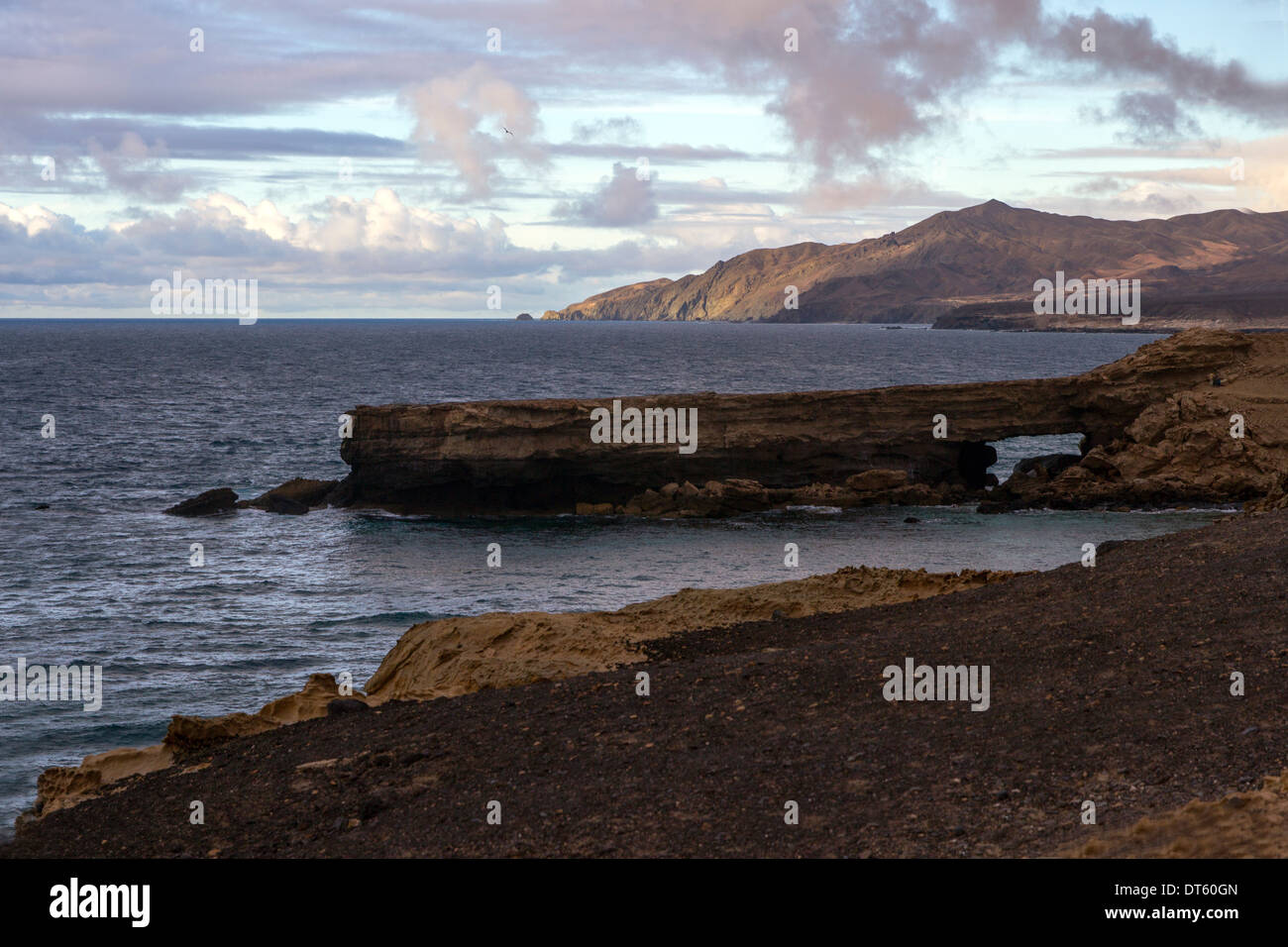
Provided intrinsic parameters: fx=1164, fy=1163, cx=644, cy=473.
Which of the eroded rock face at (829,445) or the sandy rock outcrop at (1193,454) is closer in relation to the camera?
the sandy rock outcrop at (1193,454)

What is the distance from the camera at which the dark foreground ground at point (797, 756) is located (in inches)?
427

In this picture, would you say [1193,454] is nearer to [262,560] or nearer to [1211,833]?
[262,560]

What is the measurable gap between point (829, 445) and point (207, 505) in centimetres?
2332

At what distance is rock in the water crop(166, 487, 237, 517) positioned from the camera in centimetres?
4238

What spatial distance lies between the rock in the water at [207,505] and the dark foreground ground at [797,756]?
1133 inches

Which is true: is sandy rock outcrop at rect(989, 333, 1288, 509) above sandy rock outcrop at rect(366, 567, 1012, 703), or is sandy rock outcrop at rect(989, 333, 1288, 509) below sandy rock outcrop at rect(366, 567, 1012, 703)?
above

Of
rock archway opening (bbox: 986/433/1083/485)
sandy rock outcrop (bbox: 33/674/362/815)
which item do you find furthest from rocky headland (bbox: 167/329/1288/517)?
sandy rock outcrop (bbox: 33/674/362/815)

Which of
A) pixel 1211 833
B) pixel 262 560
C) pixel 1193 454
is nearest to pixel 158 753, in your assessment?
pixel 1211 833

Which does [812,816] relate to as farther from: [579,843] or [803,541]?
[803,541]

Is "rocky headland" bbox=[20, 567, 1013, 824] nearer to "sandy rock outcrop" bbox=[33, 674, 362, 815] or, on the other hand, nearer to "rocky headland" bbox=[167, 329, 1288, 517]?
"sandy rock outcrop" bbox=[33, 674, 362, 815]

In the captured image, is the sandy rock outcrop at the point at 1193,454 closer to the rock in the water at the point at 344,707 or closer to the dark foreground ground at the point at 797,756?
the dark foreground ground at the point at 797,756

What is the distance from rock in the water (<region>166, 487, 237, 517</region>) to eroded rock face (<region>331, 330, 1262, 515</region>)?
13.3 ft

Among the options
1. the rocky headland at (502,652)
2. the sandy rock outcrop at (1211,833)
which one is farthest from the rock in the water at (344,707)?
the sandy rock outcrop at (1211,833)
